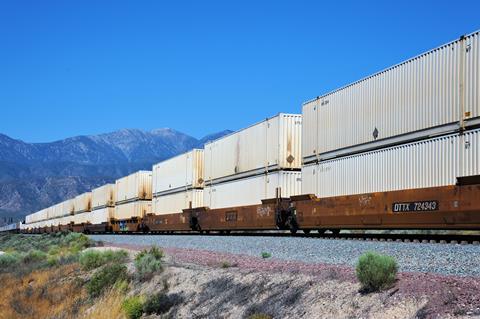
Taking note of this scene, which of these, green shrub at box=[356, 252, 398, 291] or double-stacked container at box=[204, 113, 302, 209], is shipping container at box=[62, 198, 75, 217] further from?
green shrub at box=[356, 252, 398, 291]

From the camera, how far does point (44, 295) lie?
50.3 ft

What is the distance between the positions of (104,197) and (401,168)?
47523 mm

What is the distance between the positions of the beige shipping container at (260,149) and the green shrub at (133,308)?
13.4 meters

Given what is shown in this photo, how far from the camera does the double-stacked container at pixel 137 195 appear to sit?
4791 centimetres

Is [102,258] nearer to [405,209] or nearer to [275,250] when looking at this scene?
[275,250]

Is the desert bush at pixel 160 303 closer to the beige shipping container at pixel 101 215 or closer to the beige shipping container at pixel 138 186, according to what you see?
the beige shipping container at pixel 138 186

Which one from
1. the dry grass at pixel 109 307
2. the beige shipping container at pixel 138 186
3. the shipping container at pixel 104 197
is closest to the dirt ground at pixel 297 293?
the dry grass at pixel 109 307

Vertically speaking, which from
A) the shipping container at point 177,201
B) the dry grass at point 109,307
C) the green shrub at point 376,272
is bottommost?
the dry grass at point 109,307

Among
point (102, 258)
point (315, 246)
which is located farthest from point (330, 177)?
point (102, 258)

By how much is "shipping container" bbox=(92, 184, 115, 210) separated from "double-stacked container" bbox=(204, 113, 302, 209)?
27593 millimetres

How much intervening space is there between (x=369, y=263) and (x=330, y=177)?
12.8 metres

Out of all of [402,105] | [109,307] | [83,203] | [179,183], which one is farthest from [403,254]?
[83,203]

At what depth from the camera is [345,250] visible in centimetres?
1362

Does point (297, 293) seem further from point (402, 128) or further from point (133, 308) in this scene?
point (402, 128)
